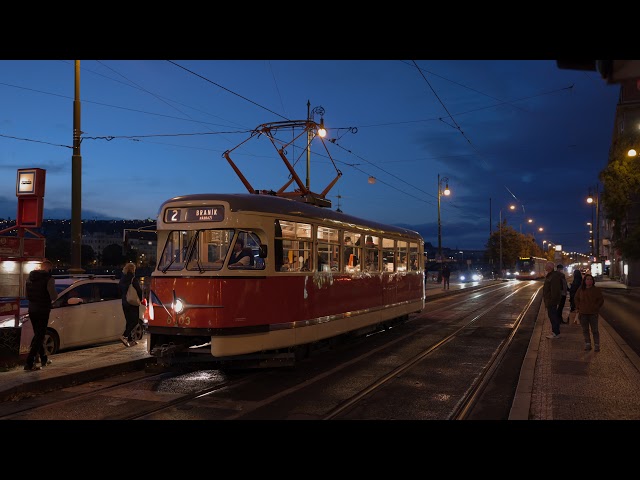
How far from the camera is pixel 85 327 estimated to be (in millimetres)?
11297

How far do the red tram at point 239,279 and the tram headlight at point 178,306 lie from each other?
2 centimetres

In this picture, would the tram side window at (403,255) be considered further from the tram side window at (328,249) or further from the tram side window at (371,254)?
the tram side window at (328,249)

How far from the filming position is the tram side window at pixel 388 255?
14.1 metres

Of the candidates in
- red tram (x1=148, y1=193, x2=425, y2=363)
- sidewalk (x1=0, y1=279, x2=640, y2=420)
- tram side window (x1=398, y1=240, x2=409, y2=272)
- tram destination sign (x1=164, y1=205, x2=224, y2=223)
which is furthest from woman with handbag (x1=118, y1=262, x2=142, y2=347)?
tram side window (x1=398, y1=240, x2=409, y2=272)

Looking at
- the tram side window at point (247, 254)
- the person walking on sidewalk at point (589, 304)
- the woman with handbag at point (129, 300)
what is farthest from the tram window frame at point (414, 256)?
the tram side window at point (247, 254)

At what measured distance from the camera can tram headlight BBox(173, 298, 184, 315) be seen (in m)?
8.70

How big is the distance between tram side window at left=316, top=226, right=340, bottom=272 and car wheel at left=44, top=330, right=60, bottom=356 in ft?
16.2

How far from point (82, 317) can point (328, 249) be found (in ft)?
16.2

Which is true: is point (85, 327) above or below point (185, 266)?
below
